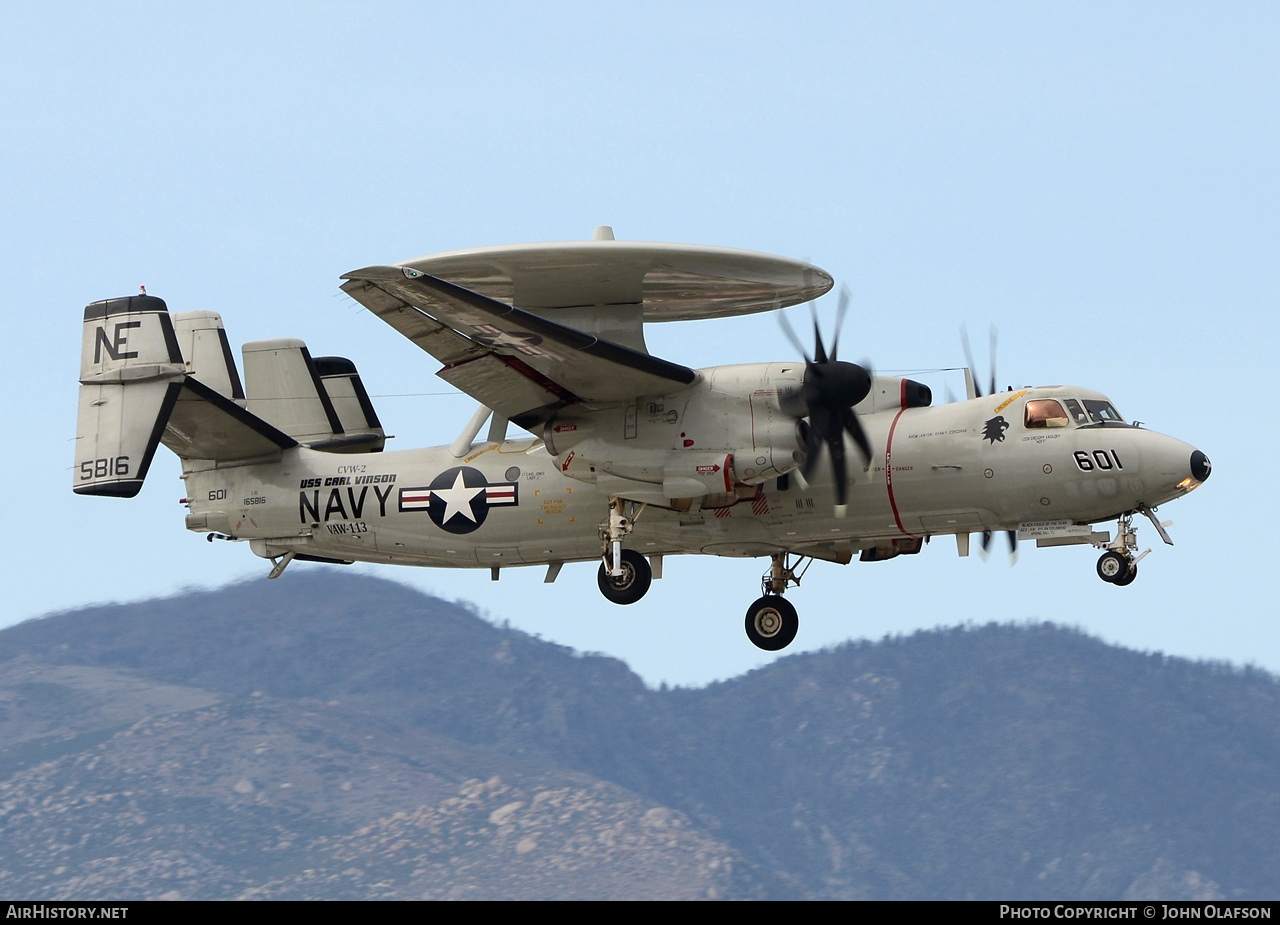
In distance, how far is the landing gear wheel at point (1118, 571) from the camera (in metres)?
24.8

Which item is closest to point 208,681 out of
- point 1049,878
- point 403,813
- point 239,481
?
point 403,813

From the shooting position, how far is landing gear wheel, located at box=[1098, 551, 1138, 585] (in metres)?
24.8

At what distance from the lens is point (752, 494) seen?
2584cm

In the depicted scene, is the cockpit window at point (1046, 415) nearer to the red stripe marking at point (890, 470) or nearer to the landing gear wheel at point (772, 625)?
the red stripe marking at point (890, 470)

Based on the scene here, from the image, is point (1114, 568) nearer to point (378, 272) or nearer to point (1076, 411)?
point (1076, 411)

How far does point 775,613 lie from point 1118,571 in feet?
19.8

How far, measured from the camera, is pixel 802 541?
26.7 metres

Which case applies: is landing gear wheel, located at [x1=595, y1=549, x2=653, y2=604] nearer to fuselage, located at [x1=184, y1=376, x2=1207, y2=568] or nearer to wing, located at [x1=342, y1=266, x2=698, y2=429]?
fuselage, located at [x1=184, y1=376, x2=1207, y2=568]

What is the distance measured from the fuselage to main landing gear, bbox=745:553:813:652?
0.84 metres

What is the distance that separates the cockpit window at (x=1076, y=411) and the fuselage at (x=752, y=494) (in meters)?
0.01
